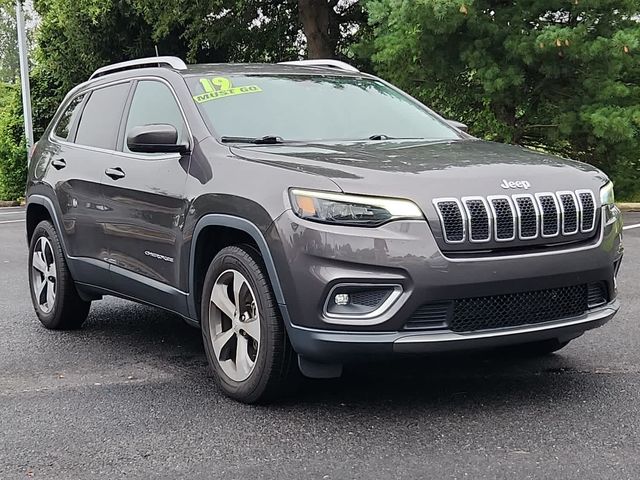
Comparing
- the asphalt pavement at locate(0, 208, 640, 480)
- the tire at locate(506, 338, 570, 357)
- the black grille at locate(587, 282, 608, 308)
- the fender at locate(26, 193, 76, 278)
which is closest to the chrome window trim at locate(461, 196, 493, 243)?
the black grille at locate(587, 282, 608, 308)

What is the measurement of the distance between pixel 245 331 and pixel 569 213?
1583 mm

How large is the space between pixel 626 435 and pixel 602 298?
0.77m

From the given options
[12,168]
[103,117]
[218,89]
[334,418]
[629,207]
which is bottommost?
[12,168]

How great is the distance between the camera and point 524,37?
44.9ft

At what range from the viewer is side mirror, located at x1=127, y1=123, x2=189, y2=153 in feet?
14.8

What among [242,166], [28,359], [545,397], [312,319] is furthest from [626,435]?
[28,359]

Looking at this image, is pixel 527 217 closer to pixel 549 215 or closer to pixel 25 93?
pixel 549 215

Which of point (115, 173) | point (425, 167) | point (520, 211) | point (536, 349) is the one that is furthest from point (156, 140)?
point (536, 349)

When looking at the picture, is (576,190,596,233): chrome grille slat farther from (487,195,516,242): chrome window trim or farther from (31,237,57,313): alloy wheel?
(31,237,57,313): alloy wheel

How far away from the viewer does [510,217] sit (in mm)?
3768

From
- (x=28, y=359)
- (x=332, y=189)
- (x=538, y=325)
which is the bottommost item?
(x=28, y=359)

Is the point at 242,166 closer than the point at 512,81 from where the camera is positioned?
Yes

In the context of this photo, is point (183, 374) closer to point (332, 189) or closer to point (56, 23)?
point (332, 189)

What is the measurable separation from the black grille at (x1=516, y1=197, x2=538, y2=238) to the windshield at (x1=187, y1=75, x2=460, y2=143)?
125 cm
